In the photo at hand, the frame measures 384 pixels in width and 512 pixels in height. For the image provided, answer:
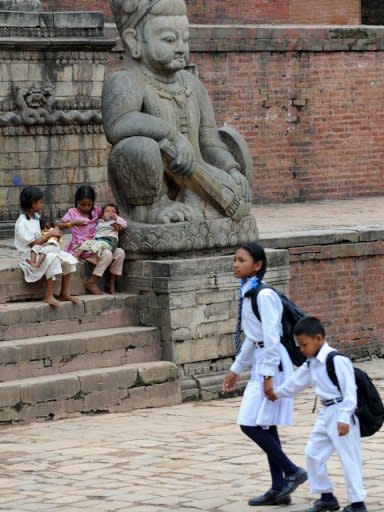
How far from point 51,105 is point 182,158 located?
10.7ft

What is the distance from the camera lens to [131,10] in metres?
15.2

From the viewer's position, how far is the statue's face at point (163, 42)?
1512 cm

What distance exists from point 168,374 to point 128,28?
2971mm

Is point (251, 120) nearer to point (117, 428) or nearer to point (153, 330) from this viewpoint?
point (153, 330)

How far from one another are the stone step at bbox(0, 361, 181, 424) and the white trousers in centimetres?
382

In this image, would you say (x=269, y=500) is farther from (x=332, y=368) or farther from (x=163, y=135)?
(x=163, y=135)

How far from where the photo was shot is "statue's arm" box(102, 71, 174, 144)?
1485 cm

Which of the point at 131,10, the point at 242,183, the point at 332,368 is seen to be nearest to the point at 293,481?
the point at 332,368

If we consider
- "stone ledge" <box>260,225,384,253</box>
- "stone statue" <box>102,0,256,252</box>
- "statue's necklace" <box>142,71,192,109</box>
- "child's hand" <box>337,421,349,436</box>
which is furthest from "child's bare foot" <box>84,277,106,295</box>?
"child's hand" <box>337,421,349,436</box>

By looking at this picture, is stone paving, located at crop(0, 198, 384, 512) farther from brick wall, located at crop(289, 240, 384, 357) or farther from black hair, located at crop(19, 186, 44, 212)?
brick wall, located at crop(289, 240, 384, 357)

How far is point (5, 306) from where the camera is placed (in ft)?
46.9

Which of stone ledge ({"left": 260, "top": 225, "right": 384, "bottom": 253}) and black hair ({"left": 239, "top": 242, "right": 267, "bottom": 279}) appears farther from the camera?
stone ledge ({"left": 260, "top": 225, "right": 384, "bottom": 253})

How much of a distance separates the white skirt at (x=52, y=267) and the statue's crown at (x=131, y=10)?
2.14 meters

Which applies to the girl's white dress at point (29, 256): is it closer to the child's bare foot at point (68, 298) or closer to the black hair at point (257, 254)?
the child's bare foot at point (68, 298)
